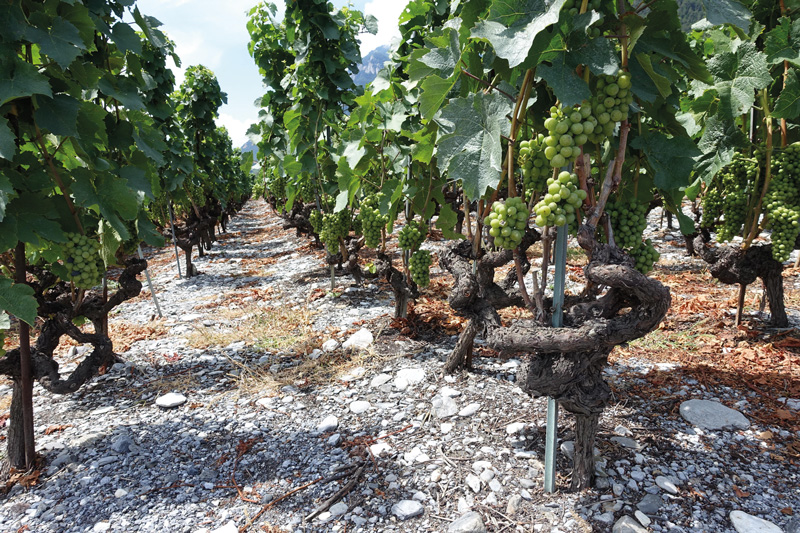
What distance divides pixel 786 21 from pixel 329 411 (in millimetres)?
3900

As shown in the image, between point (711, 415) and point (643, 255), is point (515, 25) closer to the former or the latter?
point (643, 255)

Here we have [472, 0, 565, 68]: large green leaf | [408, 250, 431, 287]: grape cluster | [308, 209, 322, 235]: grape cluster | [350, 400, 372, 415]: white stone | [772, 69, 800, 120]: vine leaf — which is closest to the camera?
[472, 0, 565, 68]: large green leaf

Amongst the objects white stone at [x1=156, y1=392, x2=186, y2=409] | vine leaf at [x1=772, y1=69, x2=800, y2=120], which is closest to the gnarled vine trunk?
vine leaf at [x1=772, y1=69, x2=800, y2=120]

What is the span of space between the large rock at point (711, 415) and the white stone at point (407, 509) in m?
1.73

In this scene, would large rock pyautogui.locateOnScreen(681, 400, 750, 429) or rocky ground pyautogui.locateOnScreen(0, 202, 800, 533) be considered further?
large rock pyautogui.locateOnScreen(681, 400, 750, 429)

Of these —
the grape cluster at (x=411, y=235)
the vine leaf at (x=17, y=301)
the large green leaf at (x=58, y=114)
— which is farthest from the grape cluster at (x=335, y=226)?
the vine leaf at (x=17, y=301)

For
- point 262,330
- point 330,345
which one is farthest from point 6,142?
point 262,330

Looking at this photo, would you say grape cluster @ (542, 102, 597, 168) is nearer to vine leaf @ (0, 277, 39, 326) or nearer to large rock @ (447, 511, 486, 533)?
large rock @ (447, 511, 486, 533)

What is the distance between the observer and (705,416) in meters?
2.67

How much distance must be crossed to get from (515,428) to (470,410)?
0.35m

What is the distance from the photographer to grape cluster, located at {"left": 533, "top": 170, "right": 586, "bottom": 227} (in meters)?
1.52

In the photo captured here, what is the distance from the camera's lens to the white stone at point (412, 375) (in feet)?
11.6

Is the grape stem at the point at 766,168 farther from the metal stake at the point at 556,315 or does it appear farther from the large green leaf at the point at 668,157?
the metal stake at the point at 556,315

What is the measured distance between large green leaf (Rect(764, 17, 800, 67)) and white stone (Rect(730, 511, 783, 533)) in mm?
2561
